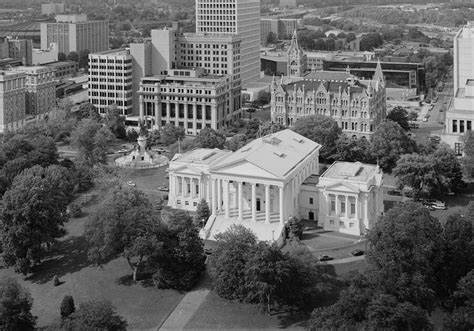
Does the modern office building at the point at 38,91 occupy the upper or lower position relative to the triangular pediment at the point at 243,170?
upper

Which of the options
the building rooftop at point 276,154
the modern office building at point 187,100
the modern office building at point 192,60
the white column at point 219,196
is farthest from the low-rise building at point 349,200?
the modern office building at point 192,60

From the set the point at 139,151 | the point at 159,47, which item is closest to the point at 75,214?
the point at 139,151

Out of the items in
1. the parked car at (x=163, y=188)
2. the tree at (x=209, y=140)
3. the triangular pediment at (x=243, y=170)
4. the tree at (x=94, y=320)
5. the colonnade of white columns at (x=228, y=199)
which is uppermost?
the tree at (x=209, y=140)

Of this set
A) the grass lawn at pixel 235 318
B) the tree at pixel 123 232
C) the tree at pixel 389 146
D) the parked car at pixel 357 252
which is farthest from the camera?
the tree at pixel 389 146

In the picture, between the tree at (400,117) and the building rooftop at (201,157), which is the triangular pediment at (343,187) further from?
the tree at (400,117)

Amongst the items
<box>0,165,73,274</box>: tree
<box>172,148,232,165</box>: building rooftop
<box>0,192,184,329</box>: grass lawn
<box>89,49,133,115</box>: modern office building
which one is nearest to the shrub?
<box>0,192,184,329</box>: grass lawn

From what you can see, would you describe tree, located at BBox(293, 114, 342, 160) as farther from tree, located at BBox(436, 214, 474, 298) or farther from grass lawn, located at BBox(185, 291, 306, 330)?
grass lawn, located at BBox(185, 291, 306, 330)
